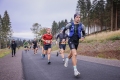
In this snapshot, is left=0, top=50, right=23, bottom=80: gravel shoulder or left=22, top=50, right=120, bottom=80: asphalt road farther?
left=0, top=50, right=23, bottom=80: gravel shoulder

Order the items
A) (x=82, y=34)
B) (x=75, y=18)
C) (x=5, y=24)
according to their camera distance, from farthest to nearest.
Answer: (x=5, y=24) < (x=82, y=34) < (x=75, y=18)

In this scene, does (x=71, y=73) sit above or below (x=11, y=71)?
above

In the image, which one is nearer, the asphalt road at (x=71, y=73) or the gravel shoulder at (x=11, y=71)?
the asphalt road at (x=71, y=73)

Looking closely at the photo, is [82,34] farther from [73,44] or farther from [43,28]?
[43,28]

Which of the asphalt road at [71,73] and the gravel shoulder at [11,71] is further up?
the asphalt road at [71,73]

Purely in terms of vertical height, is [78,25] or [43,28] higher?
[43,28]

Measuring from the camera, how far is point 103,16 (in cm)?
4994

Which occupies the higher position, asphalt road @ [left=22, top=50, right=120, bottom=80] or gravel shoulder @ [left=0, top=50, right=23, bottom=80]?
asphalt road @ [left=22, top=50, right=120, bottom=80]

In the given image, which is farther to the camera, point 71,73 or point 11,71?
point 11,71

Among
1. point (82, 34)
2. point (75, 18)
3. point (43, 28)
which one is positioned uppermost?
point (43, 28)

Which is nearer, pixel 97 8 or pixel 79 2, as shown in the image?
pixel 97 8

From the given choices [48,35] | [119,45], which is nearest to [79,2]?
[119,45]

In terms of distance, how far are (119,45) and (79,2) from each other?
40661 mm

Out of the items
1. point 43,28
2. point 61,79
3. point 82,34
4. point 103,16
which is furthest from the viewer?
point 43,28
